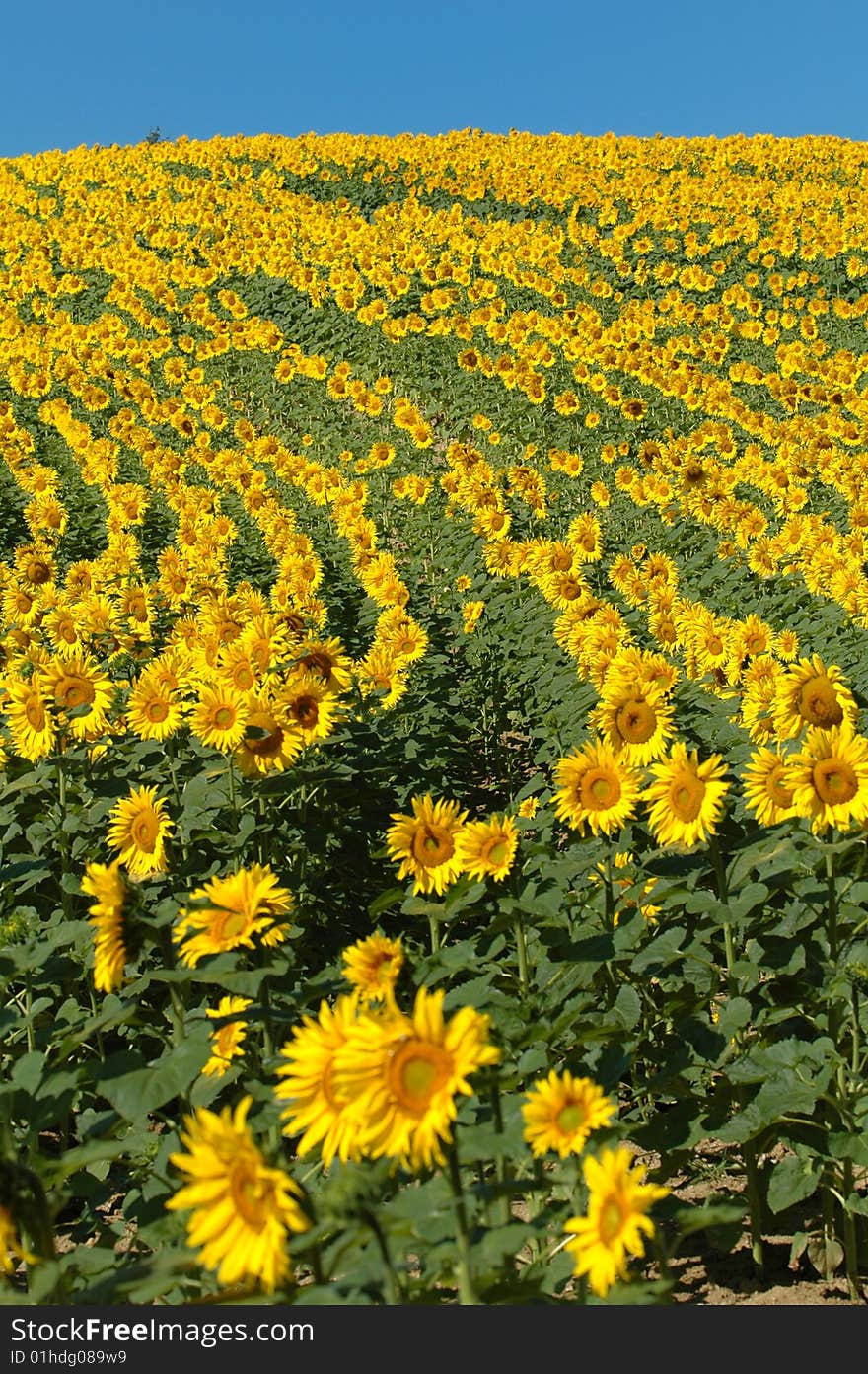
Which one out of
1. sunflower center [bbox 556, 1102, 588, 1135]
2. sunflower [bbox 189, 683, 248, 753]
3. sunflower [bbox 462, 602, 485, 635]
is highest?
sunflower [bbox 462, 602, 485, 635]

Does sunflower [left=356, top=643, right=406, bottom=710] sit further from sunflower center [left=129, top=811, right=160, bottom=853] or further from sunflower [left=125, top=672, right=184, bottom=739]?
sunflower center [left=129, top=811, right=160, bottom=853]

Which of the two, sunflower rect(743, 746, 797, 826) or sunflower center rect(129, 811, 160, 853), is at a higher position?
sunflower center rect(129, 811, 160, 853)

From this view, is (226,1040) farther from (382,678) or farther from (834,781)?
(382,678)

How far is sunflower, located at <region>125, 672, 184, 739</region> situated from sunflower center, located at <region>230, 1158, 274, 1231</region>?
3763 mm

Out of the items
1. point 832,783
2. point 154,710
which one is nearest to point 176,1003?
point 832,783

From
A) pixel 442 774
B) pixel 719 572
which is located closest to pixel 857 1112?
pixel 442 774

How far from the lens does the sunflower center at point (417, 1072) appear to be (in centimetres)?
211

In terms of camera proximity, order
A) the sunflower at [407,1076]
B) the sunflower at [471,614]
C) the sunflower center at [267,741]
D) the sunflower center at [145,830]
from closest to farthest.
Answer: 1. the sunflower at [407,1076]
2. the sunflower center at [145,830]
3. the sunflower center at [267,741]
4. the sunflower at [471,614]

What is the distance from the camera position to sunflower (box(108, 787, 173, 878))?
4.63 m

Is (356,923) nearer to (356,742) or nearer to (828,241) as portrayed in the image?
(356,742)

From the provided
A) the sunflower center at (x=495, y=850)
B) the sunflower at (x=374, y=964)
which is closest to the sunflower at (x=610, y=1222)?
the sunflower at (x=374, y=964)

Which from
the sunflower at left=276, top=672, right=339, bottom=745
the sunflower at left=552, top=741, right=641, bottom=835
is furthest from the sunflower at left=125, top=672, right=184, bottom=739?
the sunflower at left=552, top=741, right=641, bottom=835

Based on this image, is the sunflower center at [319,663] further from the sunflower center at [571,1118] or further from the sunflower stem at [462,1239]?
the sunflower stem at [462,1239]

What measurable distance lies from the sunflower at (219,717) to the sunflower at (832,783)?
2361 mm
